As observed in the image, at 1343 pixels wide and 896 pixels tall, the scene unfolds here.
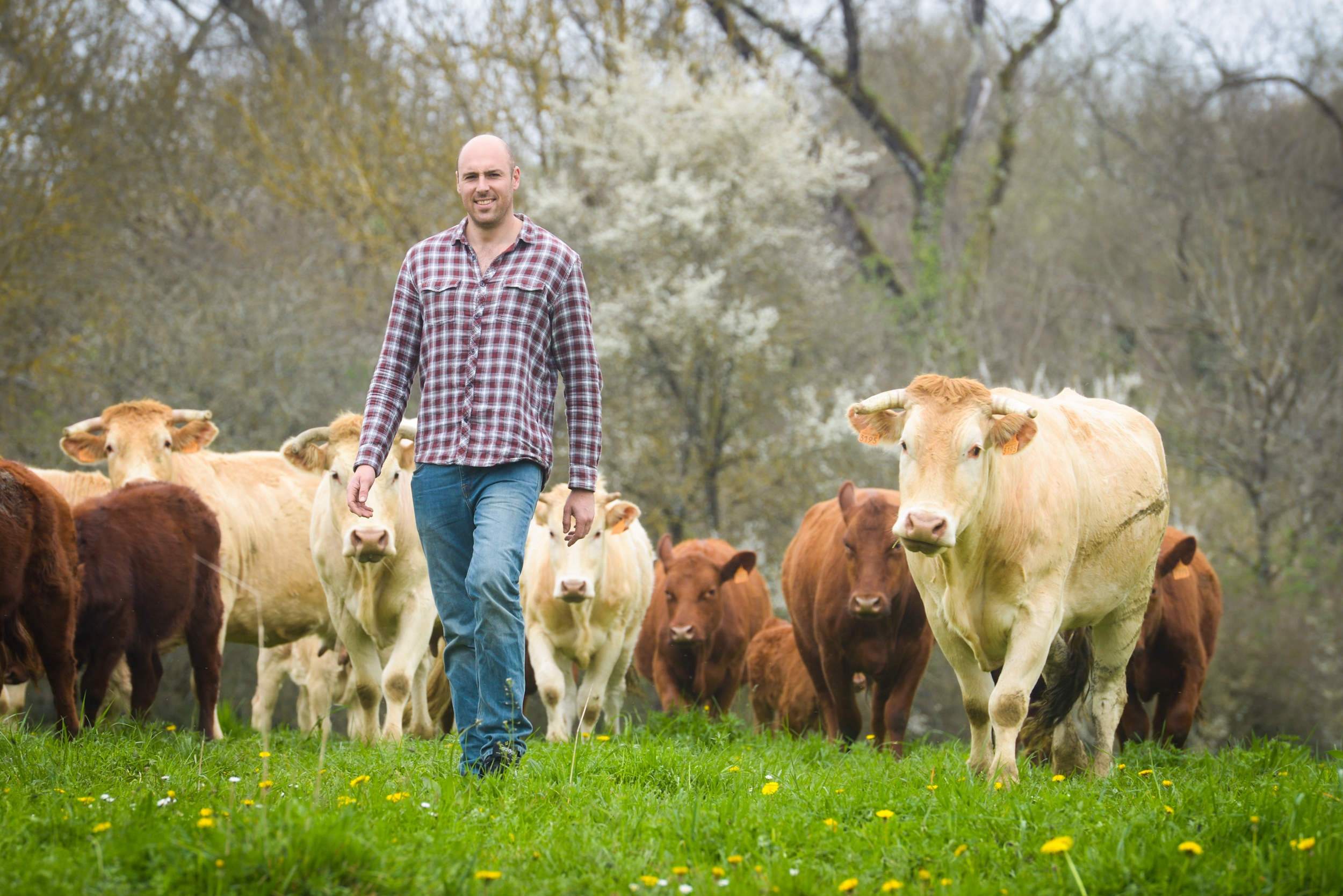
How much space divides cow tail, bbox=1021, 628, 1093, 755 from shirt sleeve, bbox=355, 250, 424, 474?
339 cm

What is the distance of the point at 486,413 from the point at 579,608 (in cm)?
372

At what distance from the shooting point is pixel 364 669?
24.0ft

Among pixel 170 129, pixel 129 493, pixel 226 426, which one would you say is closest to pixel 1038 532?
pixel 129 493

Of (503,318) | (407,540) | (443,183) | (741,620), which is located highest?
(443,183)

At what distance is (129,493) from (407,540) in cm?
172

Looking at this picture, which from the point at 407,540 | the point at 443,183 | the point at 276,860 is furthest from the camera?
the point at 443,183

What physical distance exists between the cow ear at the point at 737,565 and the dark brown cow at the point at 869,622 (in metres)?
1.02

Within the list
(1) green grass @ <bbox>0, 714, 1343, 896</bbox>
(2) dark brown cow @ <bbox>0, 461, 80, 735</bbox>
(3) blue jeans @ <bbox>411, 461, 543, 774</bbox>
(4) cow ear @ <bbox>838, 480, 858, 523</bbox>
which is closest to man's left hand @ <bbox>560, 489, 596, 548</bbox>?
(3) blue jeans @ <bbox>411, 461, 543, 774</bbox>

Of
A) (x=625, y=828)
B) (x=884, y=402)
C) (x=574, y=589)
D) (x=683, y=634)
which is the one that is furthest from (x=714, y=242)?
(x=625, y=828)

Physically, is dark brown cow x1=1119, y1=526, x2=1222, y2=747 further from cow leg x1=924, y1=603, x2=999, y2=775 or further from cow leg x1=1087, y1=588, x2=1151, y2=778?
cow leg x1=924, y1=603, x2=999, y2=775

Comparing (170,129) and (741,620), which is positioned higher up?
(170,129)

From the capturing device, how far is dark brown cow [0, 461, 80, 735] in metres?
5.61

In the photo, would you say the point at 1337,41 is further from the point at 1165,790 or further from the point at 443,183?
the point at 1165,790

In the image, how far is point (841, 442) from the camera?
64.6 ft
